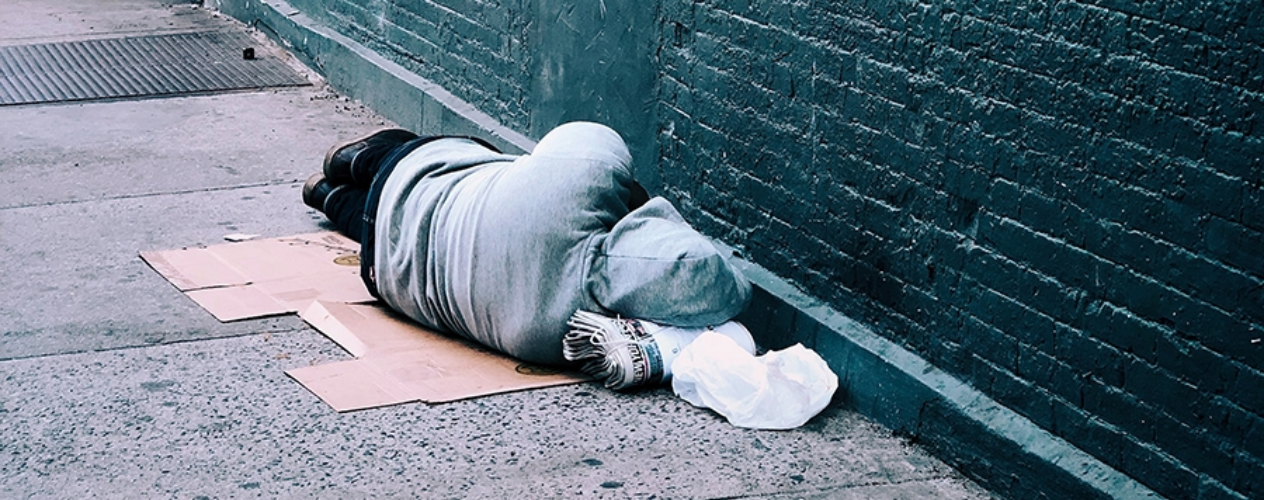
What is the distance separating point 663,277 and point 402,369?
2.60 ft

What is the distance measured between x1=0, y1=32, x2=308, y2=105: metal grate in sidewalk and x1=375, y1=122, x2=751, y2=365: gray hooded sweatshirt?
394 cm

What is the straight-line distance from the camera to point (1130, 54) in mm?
3115

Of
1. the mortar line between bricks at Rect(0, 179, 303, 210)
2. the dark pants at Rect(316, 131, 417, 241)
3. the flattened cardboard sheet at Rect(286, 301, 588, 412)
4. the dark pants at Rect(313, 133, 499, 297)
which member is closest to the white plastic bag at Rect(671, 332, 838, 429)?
the flattened cardboard sheet at Rect(286, 301, 588, 412)

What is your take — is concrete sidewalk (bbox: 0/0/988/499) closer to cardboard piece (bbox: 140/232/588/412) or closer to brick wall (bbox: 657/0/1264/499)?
cardboard piece (bbox: 140/232/588/412)

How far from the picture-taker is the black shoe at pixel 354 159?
521 centimetres

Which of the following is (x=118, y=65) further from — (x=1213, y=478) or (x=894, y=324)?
(x=1213, y=478)

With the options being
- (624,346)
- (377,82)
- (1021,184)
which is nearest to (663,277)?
(624,346)

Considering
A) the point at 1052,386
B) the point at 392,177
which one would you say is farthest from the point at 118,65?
the point at 1052,386

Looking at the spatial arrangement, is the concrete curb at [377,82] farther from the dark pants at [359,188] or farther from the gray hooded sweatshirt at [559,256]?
the gray hooded sweatshirt at [559,256]

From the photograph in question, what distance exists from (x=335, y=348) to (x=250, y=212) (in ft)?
4.98

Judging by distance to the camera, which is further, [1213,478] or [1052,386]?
[1052,386]

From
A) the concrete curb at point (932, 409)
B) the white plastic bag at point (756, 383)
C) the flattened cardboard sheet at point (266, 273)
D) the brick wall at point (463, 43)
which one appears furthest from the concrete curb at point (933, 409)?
the brick wall at point (463, 43)

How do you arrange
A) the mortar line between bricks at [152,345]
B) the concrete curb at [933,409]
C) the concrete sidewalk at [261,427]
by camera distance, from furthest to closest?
the mortar line between bricks at [152,345] < the concrete sidewalk at [261,427] < the concrete curb at [933,409]

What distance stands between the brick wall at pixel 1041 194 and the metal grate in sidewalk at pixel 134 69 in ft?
13.8
